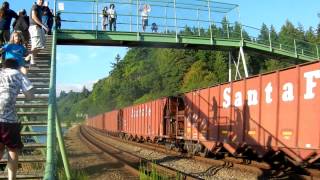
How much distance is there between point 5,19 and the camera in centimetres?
1581

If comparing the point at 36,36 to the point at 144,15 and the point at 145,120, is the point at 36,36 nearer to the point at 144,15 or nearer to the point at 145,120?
the point at 144,15

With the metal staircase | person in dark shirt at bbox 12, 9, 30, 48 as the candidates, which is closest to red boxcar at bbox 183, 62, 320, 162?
the metal staircase

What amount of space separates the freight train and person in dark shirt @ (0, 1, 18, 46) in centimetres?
767

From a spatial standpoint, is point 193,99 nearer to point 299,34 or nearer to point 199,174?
point 199,174

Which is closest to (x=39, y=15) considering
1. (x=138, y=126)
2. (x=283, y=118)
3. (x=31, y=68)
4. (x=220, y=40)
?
(x=31, y=68)

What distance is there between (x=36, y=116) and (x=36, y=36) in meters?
3.59

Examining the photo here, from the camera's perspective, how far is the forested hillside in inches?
3600

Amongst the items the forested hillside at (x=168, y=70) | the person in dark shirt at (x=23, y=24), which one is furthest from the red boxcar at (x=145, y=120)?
the forested hillside at (x=168, y=70)

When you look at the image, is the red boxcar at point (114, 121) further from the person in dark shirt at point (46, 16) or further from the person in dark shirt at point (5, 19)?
the person in dark shirt at point (5, 19)

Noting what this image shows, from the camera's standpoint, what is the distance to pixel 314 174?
546 inches

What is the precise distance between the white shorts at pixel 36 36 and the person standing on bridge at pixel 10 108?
7813 millimetres

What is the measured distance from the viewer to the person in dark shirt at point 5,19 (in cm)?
1566

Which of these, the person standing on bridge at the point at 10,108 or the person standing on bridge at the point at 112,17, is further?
the person standing on bridge at the point at 112,17

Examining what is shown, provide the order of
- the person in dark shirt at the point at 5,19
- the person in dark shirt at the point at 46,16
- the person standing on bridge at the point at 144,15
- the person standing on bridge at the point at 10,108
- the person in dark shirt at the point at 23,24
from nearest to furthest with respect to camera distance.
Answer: the person standing on bridge at the point at 10,108 < the person in dark shirt at the point at 5,19 < the person in dark shirt at the point at 23,24 < the person in dark shirt at the point at 46,16 < the person standing on bridge at the point at 144,15
